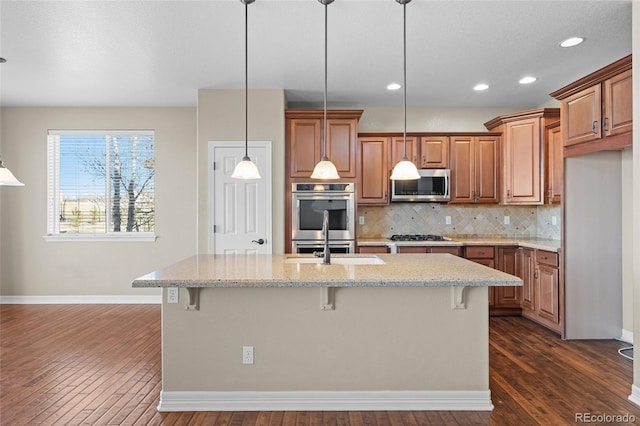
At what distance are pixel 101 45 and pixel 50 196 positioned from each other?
9.76 ft

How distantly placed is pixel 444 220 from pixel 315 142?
208 cm

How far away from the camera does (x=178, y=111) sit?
5367 mm

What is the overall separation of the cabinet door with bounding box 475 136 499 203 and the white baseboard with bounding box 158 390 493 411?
9.95 feet

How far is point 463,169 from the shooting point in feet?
16.5

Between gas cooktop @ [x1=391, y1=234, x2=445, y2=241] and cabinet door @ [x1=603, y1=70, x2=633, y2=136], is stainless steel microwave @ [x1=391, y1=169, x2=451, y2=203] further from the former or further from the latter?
cabinet door @ [x1=603, y1=70, x2=633, y2=136]

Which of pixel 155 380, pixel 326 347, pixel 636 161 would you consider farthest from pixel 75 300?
pixel 636 161

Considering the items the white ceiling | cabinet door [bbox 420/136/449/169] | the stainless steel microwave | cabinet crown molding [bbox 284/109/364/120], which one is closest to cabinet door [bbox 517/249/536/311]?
the stainless steel microwave

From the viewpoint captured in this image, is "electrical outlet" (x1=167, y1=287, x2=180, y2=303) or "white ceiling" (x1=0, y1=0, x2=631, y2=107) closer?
"electrical outlet" (x1=167, y1=287, x2=180, y2=303)

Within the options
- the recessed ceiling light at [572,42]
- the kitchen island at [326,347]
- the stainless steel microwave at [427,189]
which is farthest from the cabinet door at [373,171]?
the kitchen island at [326,347]

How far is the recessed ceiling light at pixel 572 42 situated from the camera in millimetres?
3268

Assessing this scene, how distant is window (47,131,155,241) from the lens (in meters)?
5.39

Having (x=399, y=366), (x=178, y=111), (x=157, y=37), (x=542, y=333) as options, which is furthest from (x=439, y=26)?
(x=178, y=111)

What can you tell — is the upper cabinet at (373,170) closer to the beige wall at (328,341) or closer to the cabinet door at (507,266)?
the cabinet door at (507,266)

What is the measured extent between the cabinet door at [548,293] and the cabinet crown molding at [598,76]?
1.71 m
